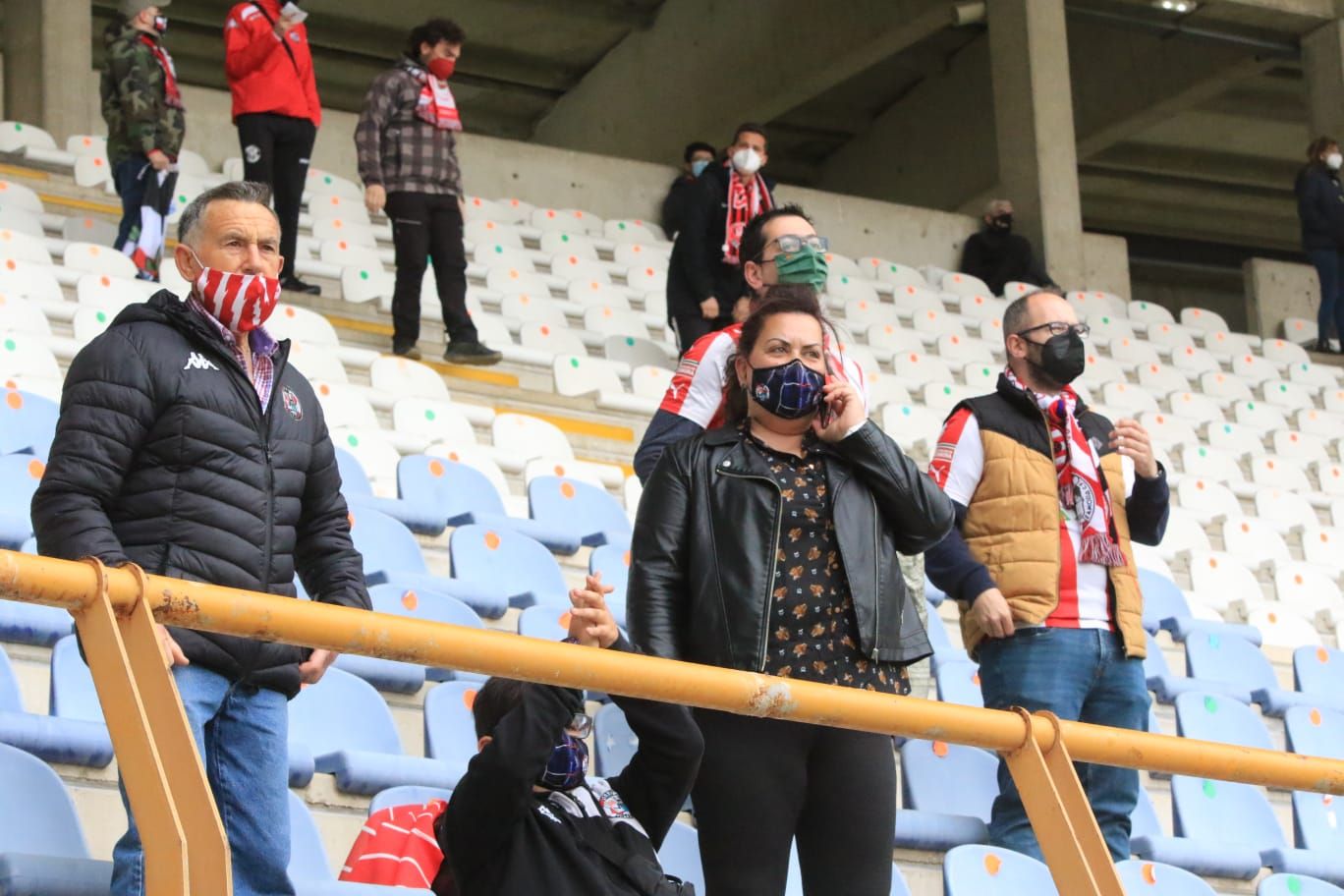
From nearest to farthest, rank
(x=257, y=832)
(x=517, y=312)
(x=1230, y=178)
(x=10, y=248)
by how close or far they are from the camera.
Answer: (x=257, y=832), (x=10, y=248), (x=517, y=312), (x=1230, y=178)

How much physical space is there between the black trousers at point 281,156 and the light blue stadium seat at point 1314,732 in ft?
12.8

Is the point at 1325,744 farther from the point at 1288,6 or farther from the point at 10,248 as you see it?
the point at 1288,6

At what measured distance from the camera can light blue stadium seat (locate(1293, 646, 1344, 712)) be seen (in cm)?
574

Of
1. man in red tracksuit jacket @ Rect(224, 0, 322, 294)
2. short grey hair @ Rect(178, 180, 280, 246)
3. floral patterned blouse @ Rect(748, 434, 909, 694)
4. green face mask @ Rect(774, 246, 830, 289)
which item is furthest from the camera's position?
man in red tracksuit jacket @ Rect(224, 0, 322, 294)

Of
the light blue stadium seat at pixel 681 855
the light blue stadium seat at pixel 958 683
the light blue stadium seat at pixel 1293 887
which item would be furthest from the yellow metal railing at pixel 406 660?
the light blue stadium seat at pixel 958 683

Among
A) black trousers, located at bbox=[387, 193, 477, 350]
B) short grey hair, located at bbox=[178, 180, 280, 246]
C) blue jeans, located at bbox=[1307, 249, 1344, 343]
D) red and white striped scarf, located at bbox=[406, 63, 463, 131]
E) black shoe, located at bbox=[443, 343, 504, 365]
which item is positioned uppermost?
blue jeans, located at bbox=[1307, 249, 1344, 343]

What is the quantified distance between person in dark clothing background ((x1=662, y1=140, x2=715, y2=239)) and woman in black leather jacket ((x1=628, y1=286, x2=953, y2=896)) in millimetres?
6925

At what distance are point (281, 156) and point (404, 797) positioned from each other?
15.1 feet

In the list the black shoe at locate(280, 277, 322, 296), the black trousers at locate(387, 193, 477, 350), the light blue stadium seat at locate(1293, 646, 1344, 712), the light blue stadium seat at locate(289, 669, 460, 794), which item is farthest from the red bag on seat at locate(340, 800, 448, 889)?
the black shoe at locate(280, 277, 322, 296)

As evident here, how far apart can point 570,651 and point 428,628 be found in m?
0.16

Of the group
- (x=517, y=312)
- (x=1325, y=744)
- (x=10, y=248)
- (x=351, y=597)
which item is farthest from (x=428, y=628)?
(x=517, y=312)

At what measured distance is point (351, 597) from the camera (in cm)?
291

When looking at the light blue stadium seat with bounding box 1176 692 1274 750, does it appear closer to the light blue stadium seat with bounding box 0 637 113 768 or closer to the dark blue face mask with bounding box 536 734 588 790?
the dark blue face mask with bounding box 536 734 588 790

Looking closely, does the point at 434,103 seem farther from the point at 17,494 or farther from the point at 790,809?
the point at 790,809
